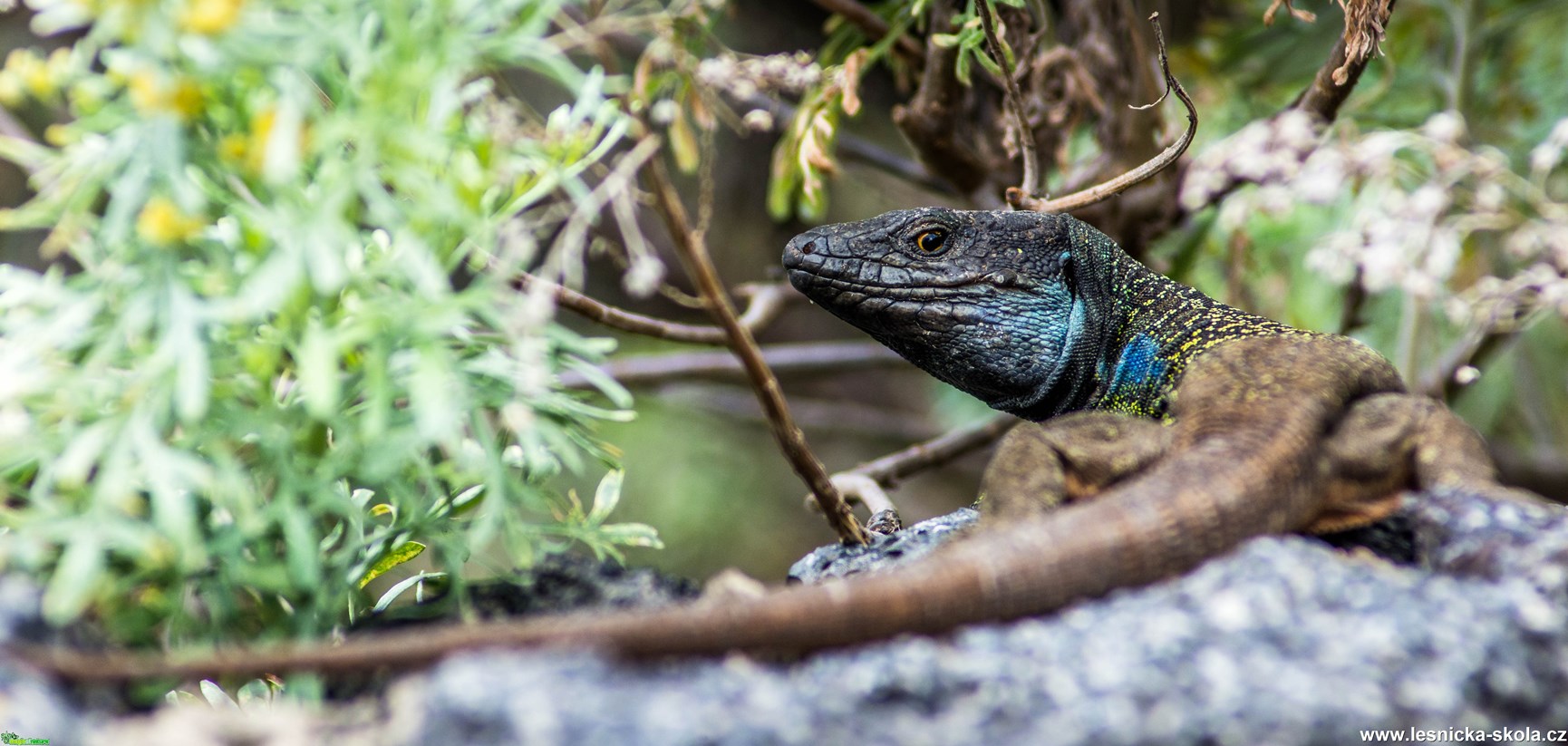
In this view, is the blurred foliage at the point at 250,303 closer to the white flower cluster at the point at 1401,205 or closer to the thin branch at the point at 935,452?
the white flower cluster at the point at 1401,205

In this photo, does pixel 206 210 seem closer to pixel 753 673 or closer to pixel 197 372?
pixel 197 372

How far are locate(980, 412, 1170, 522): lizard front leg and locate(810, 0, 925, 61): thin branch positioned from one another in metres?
1.97

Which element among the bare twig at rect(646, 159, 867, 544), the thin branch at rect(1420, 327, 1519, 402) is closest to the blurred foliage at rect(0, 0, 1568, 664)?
the bare twig at rect(646, 159, 867, 544)

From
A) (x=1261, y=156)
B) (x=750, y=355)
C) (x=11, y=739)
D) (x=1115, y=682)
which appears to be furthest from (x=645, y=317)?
(x=1115, y=682)

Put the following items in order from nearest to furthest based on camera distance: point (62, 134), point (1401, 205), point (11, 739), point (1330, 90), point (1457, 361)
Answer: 1. point (62, 134)
2. point (11, 739)
3. point (1401, 205)
4. point (1330, 90)
5. point (1457, 361)

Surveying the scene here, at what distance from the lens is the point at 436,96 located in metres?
1.84

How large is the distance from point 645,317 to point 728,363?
69.7 inches

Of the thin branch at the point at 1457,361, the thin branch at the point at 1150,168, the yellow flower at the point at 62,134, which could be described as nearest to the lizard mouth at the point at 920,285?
the thin branch at the point at 1150,168

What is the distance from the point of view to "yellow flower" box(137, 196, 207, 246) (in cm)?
164

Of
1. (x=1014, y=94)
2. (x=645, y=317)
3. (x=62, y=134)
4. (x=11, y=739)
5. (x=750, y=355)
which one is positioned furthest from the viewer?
(x=645, y=317)

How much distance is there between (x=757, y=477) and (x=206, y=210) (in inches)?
292

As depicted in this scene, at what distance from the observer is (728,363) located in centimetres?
557

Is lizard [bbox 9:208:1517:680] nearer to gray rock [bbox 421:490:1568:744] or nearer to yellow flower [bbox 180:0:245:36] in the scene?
gray rock [bbox 421:490:1568:744]

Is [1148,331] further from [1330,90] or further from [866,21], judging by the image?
[866,21]
